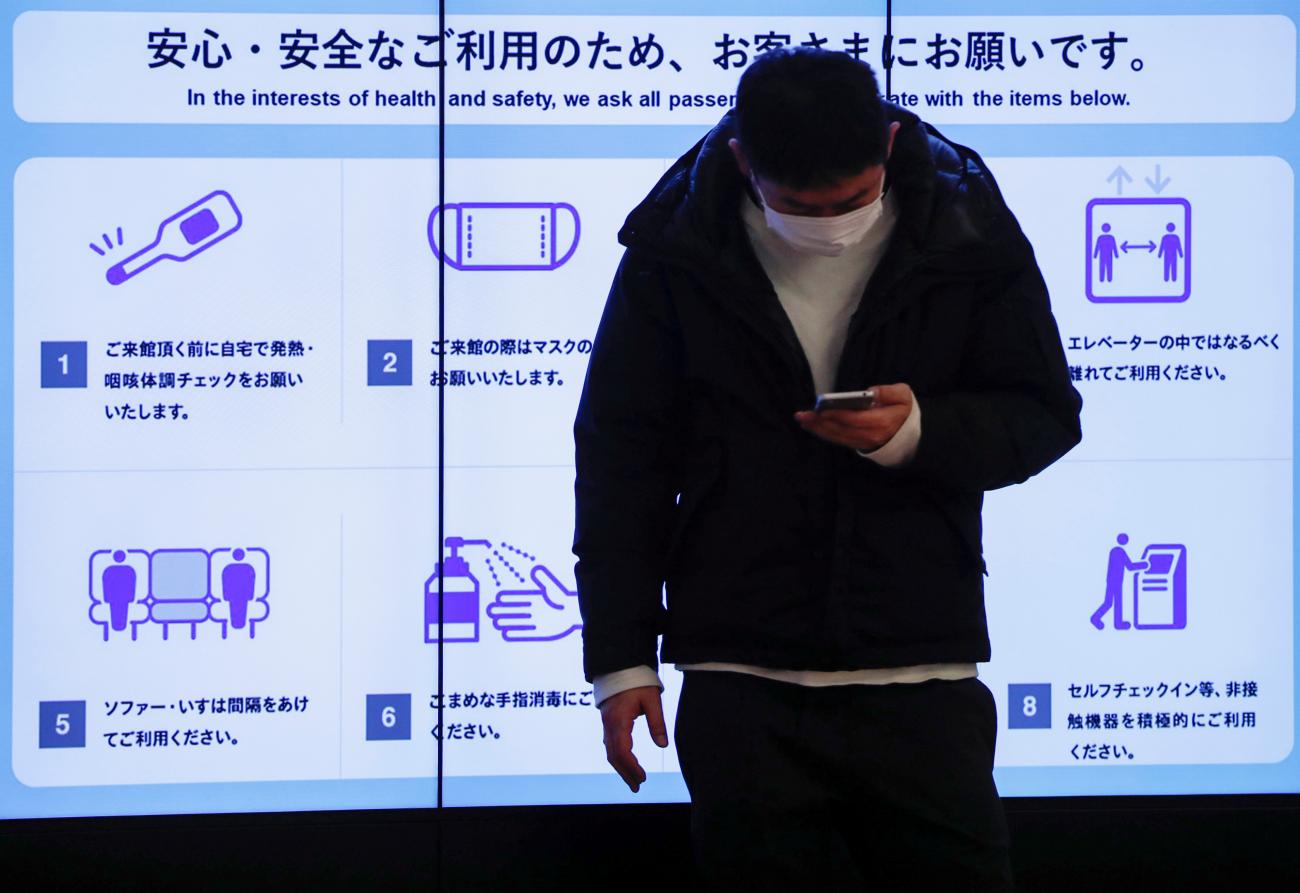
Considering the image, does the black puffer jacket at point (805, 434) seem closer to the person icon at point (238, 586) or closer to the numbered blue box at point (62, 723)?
the person icon at point (238, 586)

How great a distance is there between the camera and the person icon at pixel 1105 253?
2.89 meters

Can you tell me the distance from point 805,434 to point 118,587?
185 centimetres

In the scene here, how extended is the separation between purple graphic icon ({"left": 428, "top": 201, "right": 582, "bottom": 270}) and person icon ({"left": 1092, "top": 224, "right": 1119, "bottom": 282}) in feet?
3.83

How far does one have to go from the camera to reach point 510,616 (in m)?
2.89

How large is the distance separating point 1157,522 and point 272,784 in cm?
207

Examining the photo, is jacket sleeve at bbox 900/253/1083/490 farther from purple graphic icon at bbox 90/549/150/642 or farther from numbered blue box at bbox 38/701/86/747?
numbered blue box at bbox 38/701/86/747

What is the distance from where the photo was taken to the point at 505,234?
112 inches

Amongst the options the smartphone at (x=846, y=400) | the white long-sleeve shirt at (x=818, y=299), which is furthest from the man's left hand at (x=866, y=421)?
the white long-sleeve shirt at (x=818, y=299)

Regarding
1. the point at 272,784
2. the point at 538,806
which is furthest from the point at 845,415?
the point at 272,784

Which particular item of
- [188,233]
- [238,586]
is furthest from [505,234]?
[238,586]

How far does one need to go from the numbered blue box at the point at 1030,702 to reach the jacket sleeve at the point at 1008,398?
4.61ft

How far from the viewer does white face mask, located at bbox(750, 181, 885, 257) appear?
1.54 meters

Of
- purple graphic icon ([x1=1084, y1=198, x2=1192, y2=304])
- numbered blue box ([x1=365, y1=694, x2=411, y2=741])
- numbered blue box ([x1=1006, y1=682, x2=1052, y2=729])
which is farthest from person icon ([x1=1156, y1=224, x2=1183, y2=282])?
numbered blue box ([x1=365, y1=694, x2=411, y2=741])

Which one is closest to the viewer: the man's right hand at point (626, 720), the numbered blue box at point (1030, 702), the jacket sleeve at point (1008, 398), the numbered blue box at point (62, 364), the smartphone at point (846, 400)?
the smartphone at point (846, 400)
